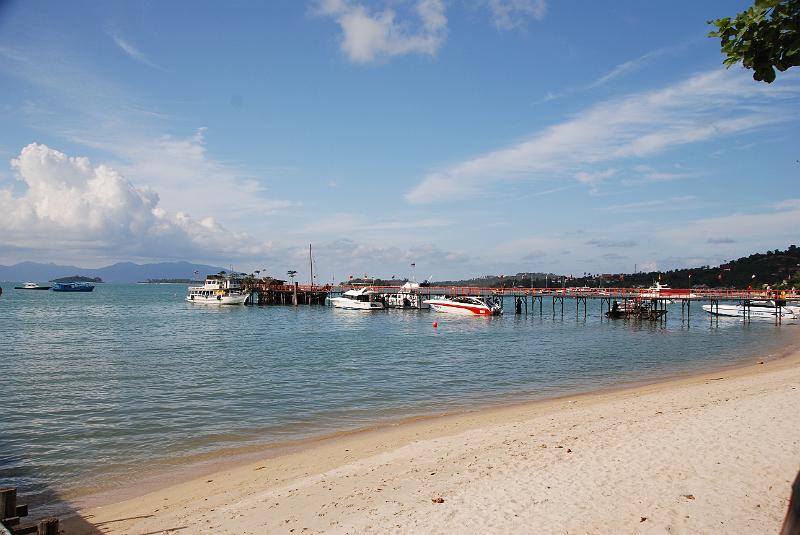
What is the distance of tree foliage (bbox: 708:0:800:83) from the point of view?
4641mm

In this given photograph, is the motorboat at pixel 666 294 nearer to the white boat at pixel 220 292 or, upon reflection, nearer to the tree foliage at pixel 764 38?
the white boat at pixel 220 292

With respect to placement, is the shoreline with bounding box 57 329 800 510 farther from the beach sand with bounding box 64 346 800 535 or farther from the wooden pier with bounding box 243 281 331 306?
the wooden pier with bounding box 243 281 331 306

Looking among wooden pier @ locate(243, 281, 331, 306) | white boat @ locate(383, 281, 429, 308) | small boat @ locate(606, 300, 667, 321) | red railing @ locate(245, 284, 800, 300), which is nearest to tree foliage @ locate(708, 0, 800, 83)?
red railing @ locate(245, 284, 800, 300)

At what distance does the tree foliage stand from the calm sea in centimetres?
1303

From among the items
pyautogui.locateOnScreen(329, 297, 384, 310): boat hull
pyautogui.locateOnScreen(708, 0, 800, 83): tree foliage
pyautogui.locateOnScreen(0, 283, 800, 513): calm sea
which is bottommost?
pyautogui.locateOnScreen(0, 283, 800, 513): calm sea

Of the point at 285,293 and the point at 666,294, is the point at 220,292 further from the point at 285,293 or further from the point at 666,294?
the point at 666,294

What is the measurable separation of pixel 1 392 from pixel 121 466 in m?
12.6

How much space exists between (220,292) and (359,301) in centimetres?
2759

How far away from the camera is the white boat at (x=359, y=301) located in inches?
3474

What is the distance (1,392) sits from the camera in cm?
2186

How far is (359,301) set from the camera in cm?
8906

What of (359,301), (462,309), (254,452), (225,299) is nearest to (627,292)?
(462,309)

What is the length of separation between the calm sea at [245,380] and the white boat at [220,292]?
147 feet

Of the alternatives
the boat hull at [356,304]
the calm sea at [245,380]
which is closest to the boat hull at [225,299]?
the boat hull at [356,304]
